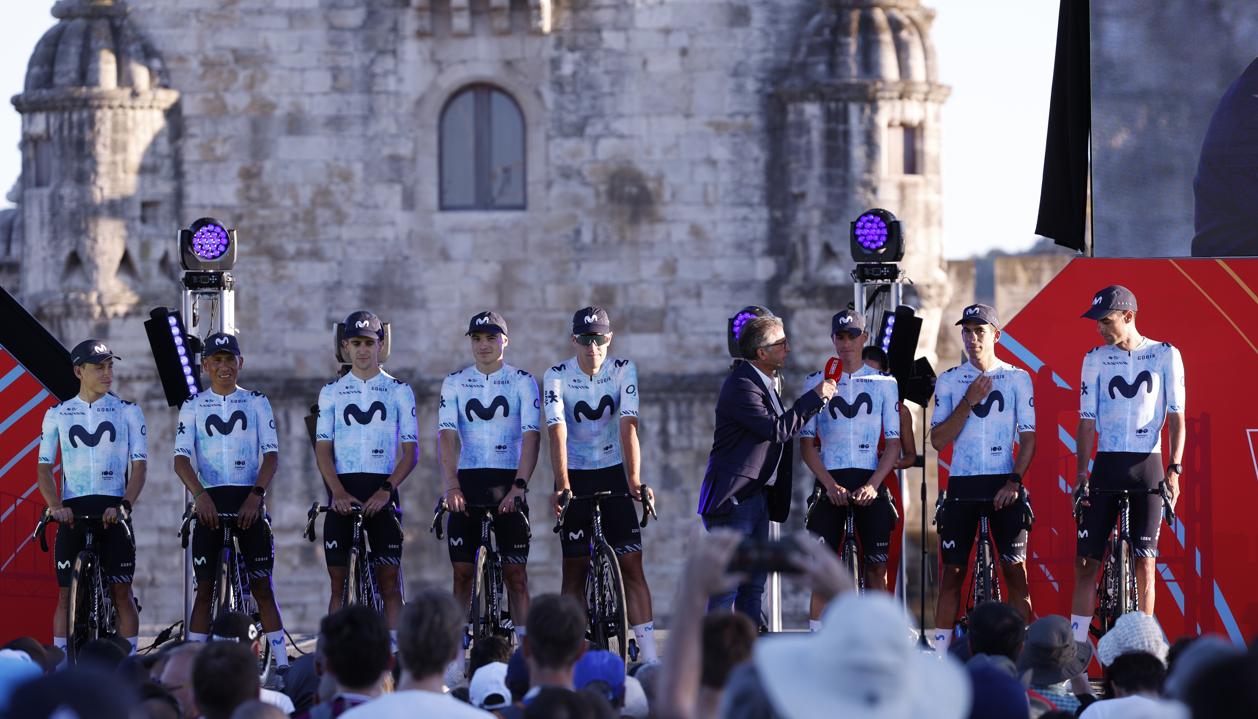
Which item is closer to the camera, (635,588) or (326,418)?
(635,588)

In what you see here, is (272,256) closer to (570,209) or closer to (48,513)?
(570,209)

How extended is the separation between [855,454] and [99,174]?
11.9m

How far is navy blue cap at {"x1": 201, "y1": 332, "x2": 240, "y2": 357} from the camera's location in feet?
41.8

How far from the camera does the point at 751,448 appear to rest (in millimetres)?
11812

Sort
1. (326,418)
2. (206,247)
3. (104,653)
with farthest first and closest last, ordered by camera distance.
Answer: (206,247) → (326,418) → (104,653)

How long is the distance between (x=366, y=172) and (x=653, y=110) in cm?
315

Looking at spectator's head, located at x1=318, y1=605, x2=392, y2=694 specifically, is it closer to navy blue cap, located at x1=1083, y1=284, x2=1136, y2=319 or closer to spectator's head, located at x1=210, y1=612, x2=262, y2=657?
spectator's head, located at x1=210, y1=612, x2=262, y2=657

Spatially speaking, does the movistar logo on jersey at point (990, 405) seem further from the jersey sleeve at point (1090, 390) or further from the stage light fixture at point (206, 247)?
the stage light fixture at point (206, 247)

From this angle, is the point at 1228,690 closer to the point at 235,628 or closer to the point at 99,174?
the point at 235,628

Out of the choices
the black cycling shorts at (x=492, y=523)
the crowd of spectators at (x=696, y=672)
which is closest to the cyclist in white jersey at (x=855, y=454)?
the black cycling shorts at (x=492, y=523)

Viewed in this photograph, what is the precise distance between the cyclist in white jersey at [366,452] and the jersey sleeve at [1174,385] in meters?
4.49

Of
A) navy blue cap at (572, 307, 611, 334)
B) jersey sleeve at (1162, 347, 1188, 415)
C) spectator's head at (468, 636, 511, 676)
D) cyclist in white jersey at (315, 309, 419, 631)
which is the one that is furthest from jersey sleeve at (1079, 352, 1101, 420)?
spectator's head at (468, 636, 511, 676)

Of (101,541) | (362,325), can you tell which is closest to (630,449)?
(362,325)

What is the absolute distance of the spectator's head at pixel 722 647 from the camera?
6168 millimetres
